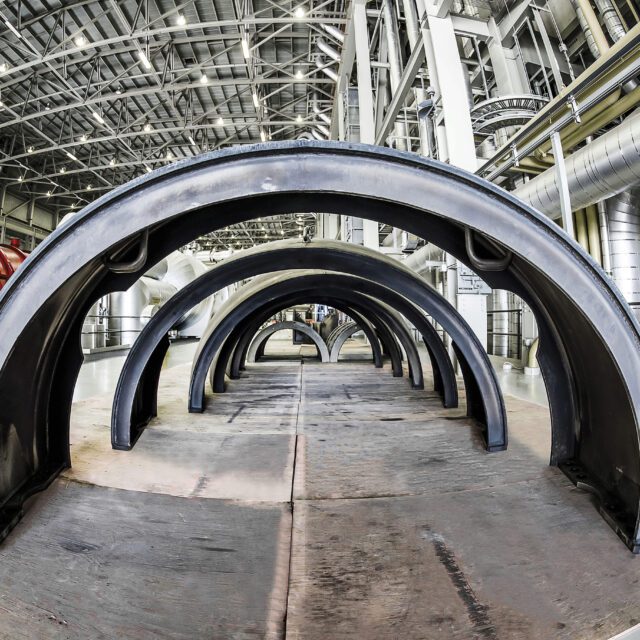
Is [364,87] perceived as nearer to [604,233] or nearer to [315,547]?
[604,233]

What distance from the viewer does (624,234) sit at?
15.4 feet

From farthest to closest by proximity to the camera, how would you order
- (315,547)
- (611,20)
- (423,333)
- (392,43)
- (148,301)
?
(148,301), (392,43), (611,20), (423,333), (315,547)

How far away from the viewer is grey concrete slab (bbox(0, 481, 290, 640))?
79 cm

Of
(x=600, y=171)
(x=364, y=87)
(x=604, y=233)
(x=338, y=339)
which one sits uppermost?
(x=364, y=87)

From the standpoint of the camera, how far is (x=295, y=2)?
33.0 feet

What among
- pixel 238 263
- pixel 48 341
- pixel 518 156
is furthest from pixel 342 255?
pixel 518 156

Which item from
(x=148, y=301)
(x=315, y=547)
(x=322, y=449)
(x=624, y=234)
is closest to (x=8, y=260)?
(x=148, y=301)

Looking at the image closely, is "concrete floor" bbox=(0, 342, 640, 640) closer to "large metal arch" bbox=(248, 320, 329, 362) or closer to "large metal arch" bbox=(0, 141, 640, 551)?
"large metal arch" bbox=(0, 141, 640, 551)

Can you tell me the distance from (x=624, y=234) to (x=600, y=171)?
164 centimetres

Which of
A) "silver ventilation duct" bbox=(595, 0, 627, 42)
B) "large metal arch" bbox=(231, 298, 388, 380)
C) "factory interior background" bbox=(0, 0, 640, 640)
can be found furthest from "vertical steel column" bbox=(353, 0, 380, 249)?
"factory interior background" bbox=(0, 0, 640, 640)

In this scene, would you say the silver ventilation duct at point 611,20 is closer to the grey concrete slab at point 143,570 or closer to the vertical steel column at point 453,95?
the vertical steel column at point 453,95

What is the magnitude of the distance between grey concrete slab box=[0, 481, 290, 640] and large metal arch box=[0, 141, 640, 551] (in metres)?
0.19

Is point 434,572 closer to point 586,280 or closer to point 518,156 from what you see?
point 586,280

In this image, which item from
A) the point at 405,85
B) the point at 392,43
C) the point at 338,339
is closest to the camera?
the point at 405,85
